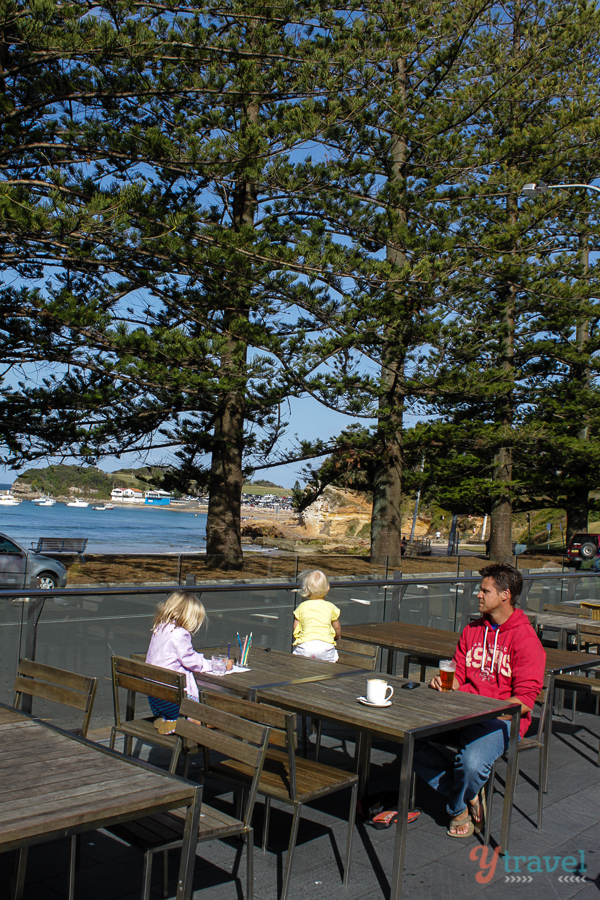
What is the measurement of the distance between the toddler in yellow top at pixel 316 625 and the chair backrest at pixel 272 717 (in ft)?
5.79

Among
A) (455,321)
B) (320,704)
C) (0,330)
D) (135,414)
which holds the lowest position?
(320,704)

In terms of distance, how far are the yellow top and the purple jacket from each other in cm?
112

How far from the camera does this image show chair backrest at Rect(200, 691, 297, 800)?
11.1 ft

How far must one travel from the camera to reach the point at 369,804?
4.35m

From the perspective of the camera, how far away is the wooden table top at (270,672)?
4266 mm

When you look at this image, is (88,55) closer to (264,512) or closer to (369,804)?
(369,804)

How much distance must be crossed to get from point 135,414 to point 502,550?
15703mm

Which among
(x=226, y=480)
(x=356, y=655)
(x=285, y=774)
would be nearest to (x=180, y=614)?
(x=285, y=774)

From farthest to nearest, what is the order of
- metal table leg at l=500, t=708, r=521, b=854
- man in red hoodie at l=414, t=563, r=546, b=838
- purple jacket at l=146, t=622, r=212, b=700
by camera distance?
purple jacket at l=146, t=622, r=212, b=700 → man in red hoodie at l=414, t=563, r=546, b=838 → metal table leg at l=500, t=708, r=521, b=854

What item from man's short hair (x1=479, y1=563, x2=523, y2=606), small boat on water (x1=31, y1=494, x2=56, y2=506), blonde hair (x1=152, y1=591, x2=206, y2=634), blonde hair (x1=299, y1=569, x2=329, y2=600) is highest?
small boat on water (x1=31, y1=494, x2=56, y2=506)

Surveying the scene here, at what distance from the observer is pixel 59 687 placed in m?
3.78

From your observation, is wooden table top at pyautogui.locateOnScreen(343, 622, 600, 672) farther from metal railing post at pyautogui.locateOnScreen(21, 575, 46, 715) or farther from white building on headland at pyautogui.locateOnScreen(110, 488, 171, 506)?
white building on headland at pyautogui.locateOnScreen(110, 488, 171, 506)

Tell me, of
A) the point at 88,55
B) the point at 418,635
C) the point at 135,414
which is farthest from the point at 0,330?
the point at 418,635

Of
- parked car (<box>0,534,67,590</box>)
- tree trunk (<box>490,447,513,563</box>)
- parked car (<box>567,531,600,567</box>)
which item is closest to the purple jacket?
parked car (<box>0,534,67,590</box>)
